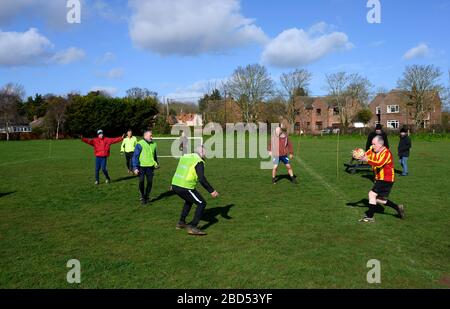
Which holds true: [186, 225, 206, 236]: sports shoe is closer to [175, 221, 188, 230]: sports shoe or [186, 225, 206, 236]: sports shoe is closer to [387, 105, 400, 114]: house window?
[175, 221, 188, 230]: sports shoe

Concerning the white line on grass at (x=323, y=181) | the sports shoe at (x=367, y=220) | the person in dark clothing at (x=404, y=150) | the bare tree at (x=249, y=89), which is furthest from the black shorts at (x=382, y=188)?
the bare tree at (x=249, y=89)

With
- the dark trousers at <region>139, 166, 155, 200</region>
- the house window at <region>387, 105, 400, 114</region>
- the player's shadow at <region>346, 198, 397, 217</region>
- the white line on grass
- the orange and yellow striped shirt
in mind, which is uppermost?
the house window at <region>387, 105, 400, 114</region>

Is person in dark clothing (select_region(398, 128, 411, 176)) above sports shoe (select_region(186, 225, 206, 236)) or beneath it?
above

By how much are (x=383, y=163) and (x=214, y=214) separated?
3872 mm

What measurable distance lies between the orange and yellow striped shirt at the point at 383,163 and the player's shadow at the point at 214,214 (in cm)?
330

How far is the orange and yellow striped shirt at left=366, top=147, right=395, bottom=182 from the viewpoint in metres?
8.37

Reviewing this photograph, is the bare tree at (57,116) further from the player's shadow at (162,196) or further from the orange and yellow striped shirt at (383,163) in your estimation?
the orange and yellow striped shirt at (383,163)

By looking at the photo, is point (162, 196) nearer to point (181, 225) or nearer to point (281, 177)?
point (181, 225)

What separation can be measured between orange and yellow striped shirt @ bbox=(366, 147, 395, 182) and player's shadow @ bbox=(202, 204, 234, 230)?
330cm

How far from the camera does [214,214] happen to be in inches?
372

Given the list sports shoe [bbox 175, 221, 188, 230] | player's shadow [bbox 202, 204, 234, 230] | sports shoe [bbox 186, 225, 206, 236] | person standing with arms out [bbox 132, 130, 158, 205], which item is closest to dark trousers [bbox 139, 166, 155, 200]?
person standing with arms out [bbox 132, 130, 158, 205]

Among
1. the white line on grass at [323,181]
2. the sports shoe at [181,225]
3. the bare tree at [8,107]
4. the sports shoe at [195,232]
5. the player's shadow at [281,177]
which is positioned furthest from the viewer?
the bare tree at [8,107]

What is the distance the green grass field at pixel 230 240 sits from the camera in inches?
217
